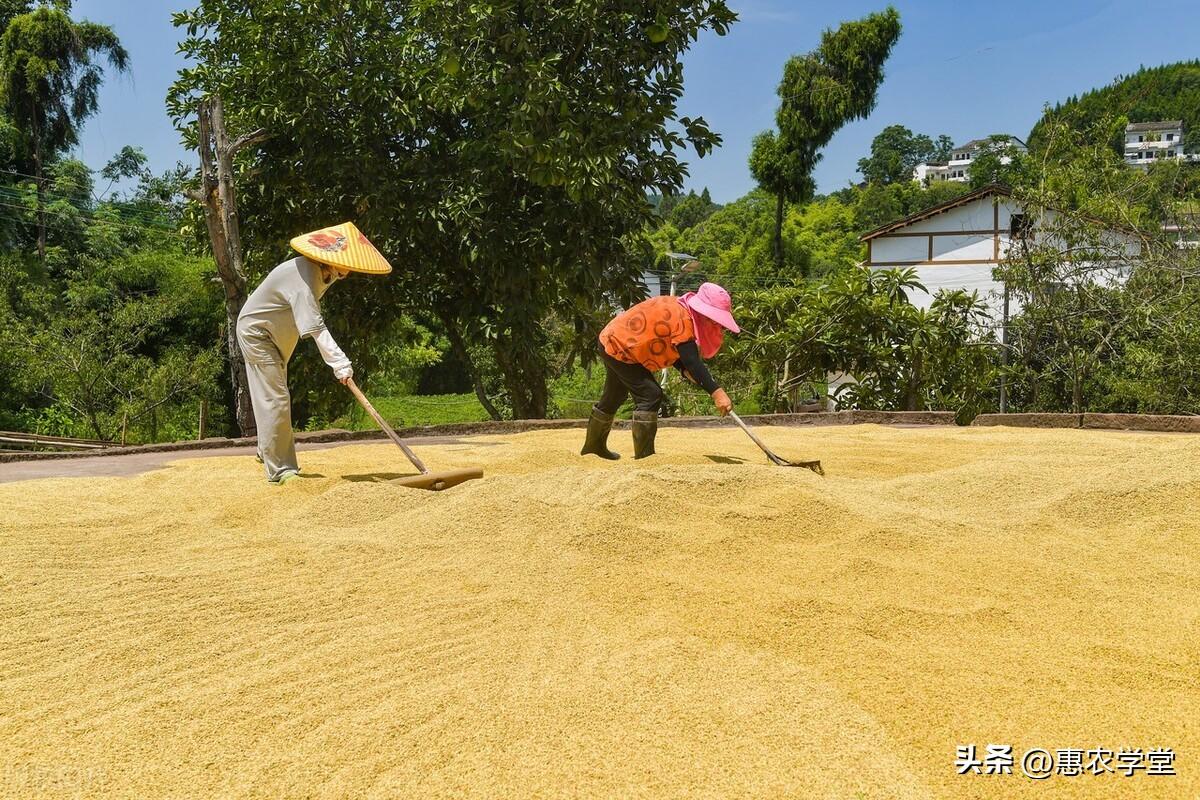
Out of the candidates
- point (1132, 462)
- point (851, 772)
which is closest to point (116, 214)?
point (1132, 462)

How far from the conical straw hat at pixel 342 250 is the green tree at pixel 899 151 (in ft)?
247

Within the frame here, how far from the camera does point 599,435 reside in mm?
5723

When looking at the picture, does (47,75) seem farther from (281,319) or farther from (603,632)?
(603,632)

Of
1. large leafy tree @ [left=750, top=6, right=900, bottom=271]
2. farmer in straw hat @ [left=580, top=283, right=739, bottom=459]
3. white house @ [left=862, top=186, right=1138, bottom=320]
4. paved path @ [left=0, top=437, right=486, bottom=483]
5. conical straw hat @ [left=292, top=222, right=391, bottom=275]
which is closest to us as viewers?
conical straw hat @ [left=292, top=222, right=391, bottom=275]

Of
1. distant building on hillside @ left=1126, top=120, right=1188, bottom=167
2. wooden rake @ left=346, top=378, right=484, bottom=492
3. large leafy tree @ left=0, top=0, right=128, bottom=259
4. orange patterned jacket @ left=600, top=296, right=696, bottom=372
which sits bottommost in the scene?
wooden rake @ left=346, top=378, right=484, bottom=492

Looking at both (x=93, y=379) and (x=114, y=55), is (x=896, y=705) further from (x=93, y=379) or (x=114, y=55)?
(x=114, y=55)

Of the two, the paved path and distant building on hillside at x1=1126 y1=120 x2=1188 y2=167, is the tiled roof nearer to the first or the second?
distant building on hillside at x1=1126 y1=120 x2=1188 y2=167

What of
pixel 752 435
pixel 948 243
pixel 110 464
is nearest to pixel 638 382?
pixel 752 435

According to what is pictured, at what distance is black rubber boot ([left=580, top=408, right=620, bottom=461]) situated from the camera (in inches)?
223

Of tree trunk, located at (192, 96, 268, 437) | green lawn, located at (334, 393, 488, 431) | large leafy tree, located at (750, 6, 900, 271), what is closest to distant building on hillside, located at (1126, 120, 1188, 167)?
large leafy tree, located at (750, 6, 900, 271)

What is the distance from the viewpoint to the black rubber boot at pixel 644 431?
17.9ft

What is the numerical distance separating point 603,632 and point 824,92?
29.0 metres

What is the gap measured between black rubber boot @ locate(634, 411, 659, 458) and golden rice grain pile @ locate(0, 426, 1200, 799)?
875mm

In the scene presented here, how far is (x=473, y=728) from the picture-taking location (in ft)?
7.11
